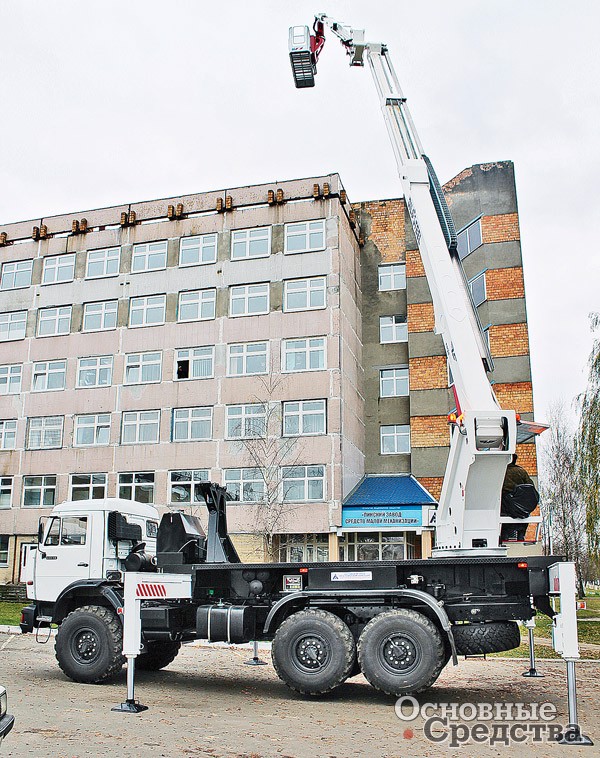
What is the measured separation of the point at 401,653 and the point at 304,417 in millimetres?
26034

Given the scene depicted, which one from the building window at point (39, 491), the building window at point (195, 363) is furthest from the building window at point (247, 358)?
the building window at point (39, 491)

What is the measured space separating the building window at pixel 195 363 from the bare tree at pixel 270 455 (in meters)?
2.97

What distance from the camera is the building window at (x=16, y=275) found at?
42.9 metres

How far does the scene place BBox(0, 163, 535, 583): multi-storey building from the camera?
1422 inches

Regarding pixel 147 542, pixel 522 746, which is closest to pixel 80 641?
pixel 147 542

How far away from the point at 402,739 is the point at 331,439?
88.4 feet

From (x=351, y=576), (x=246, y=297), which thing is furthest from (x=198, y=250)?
(x=351, y=576)

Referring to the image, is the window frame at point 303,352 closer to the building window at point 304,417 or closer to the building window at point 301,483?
the building window at point 304,417

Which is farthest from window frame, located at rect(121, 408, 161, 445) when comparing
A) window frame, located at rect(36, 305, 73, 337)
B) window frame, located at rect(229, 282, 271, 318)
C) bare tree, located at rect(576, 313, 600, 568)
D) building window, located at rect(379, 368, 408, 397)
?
bare tree, located at rect(576, 313, 600, 568)

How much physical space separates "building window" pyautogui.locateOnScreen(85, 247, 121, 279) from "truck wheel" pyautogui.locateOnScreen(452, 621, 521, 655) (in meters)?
33.7

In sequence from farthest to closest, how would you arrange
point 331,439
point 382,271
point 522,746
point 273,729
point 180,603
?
point 382,271 < point 331,439 < point 180,603 < point 273,729 < point 522,746

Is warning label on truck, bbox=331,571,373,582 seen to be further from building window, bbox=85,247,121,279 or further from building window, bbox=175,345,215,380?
building window, bbox=85,247,121,279

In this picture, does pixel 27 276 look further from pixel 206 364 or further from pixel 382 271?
pixel 382 271

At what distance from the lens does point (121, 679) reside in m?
12.8
